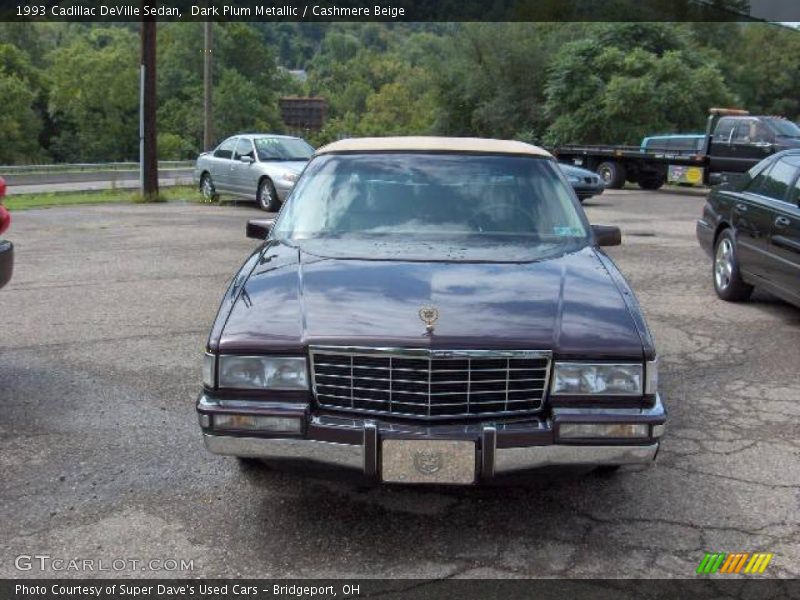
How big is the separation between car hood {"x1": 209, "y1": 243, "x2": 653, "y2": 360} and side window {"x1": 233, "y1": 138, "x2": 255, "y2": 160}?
1449 cm

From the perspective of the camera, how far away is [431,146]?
515 centimetres

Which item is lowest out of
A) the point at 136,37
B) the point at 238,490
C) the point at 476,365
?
the point at 238,490

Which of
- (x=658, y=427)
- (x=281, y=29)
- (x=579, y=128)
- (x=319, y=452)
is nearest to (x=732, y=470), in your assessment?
(x=658, y=427)

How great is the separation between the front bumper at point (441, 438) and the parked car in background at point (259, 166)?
45.3 ft

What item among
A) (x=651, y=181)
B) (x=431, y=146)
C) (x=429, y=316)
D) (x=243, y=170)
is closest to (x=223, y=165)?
(x=243, y=170)

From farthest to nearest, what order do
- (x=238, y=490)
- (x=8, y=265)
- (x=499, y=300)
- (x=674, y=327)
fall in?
(x=674, y=327)
(x=8, y=265)
(x=238, y=490)
(x=499, y=300)

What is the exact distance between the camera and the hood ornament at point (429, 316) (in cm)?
341

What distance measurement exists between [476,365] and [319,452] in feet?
2.25

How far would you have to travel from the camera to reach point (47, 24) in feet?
384

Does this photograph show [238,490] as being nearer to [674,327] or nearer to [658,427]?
[658,427]

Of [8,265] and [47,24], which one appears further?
[47,24]

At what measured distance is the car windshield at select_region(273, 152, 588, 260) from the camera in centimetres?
459

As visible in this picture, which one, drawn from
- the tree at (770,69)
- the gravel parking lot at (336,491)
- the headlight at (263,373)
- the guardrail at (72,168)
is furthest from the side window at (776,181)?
the tree at (770,69)

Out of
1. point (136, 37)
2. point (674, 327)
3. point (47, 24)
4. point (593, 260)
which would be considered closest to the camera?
point (593, 260)
